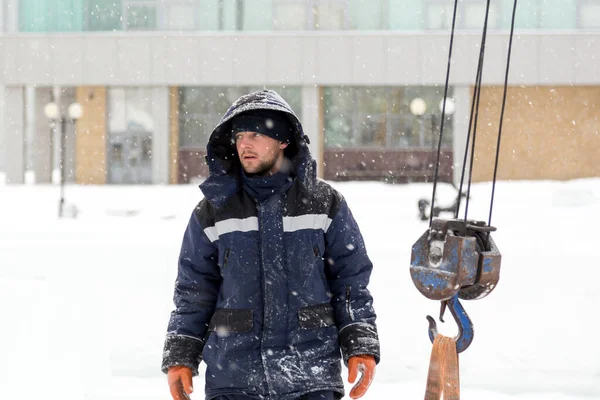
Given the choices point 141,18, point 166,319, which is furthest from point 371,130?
point 166,319

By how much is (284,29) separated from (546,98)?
11.1 meters

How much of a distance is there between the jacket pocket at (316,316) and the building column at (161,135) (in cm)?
3077

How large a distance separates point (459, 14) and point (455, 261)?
1255 inches

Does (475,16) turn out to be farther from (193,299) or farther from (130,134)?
(193,299)

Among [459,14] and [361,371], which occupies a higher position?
[459,14]

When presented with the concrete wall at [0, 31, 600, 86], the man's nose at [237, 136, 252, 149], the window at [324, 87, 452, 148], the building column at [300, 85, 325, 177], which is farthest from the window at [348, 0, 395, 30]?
the man's nose at [237, 136, 252, 149]

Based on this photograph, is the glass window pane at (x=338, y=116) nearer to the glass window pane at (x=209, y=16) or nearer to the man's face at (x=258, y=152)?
the glass window pane at (x=209, y=16)

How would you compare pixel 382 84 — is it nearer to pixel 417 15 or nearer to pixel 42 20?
pixel 417 15

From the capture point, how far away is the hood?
294 cm

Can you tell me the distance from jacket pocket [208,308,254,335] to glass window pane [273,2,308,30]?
30.8 m

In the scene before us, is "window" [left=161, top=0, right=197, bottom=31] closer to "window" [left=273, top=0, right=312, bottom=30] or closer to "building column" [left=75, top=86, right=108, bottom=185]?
"window" [left=273, top=0, right=312, bottom=30]

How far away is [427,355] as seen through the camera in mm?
6238

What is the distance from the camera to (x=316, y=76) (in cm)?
3238

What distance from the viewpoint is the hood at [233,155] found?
2939 millimetres
